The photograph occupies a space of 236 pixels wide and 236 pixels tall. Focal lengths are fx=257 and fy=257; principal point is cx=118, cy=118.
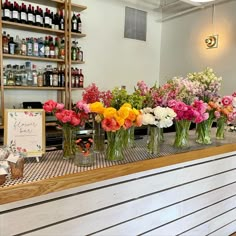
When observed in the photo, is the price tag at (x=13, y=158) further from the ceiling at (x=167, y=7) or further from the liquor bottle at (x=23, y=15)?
the ceiling at (x=167, y=7)

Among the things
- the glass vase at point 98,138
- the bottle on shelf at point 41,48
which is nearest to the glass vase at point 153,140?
the glass vase at point 98,138

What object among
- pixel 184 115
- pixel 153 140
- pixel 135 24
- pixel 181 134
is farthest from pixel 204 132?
pixel 135 24

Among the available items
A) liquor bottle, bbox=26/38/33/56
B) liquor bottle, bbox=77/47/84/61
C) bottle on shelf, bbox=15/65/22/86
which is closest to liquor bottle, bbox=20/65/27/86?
bottle on shelf, bbox=15/65/22/86

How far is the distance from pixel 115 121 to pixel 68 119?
24 cm

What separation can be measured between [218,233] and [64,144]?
134 centimetres

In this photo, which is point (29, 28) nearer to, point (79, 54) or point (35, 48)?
point (35, 48)

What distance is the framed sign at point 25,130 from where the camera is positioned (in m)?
1.15

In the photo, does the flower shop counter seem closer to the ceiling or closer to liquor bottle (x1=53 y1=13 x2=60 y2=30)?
liquor bottle (x1=53 y1=13 x2=60 y2=30)

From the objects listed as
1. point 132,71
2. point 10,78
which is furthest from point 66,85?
point 132,71

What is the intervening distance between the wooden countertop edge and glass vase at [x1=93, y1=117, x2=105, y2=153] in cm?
27

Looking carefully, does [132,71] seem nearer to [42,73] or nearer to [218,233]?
[42,73]

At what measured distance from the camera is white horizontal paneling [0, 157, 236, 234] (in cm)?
97

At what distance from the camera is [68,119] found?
126cm

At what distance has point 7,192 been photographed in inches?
35.1
